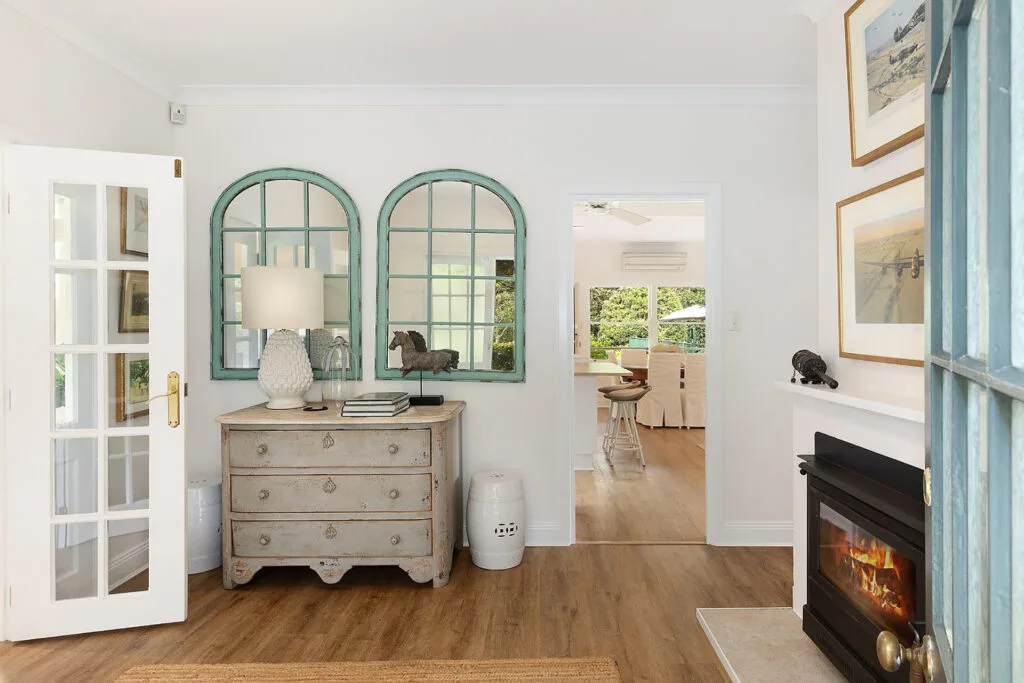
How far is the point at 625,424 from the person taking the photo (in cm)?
579

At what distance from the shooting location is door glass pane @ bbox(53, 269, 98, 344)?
8.18 feet

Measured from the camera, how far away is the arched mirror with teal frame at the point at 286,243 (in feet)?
11.7

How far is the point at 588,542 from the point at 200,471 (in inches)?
90.9

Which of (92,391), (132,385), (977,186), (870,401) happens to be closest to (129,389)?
(132,385)

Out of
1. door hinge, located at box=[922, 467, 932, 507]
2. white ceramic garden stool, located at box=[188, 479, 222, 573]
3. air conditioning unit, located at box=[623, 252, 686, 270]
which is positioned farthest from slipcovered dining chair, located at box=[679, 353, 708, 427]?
door hinge, located at box=[922, 467, 932, 507]

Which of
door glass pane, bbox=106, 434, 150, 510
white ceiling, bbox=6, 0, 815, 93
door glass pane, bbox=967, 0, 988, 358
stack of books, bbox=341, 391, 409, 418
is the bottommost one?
door glass pane, bbox=106, 434, 150, 510

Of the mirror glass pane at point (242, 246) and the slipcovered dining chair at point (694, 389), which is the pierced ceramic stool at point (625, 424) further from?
the mirror glass pane at point (242, 246)

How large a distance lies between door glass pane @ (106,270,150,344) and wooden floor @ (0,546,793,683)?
1.24 m

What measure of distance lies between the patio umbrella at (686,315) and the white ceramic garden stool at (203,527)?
301 inches

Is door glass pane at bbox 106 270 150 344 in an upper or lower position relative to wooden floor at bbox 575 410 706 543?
upper

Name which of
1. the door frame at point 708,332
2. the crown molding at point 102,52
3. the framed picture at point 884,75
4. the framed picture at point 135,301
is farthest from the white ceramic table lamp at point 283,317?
the framed picture at point 884,75

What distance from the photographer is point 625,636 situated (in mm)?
2520

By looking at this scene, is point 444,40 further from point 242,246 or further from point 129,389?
point 129,389

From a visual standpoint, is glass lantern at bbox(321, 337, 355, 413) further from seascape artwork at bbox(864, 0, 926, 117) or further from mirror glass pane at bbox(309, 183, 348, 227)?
seascape artwork at bbox(864, 0, 926, 117)
